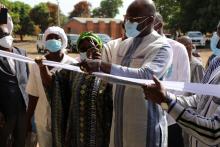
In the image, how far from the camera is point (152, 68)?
335 centimetres

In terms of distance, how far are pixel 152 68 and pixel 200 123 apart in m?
0.89

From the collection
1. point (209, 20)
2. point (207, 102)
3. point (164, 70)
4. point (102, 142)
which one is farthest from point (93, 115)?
point (209, 20)

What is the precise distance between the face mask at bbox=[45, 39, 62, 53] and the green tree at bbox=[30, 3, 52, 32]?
230 feet

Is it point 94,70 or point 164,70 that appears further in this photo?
point 164,70

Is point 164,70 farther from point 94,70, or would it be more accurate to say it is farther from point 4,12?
point 4,12

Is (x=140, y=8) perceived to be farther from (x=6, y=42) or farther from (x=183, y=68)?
(x=6, y=42)

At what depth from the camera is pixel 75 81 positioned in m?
4.20

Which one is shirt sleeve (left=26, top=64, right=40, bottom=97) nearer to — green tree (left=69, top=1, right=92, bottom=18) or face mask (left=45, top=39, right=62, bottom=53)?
face mask (left=45, top=39, right=62, bottom=53)

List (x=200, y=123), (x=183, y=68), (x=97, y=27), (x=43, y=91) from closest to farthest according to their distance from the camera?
(x=200, y=123) < (x=43, y=91) < (x=183, y=68) < (x=97, y=27)

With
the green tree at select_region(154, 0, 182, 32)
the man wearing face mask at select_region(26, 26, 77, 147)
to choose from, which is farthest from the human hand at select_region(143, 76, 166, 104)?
the green tree at select_region(154, 0, 182, 32)

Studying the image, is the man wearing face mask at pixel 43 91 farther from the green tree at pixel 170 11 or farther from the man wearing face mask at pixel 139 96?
the green tree at pixel 170 11

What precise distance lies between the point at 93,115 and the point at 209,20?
1635 inches

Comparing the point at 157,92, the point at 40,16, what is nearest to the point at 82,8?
the point at 40,16

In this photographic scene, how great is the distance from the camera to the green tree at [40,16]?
7394 cm
